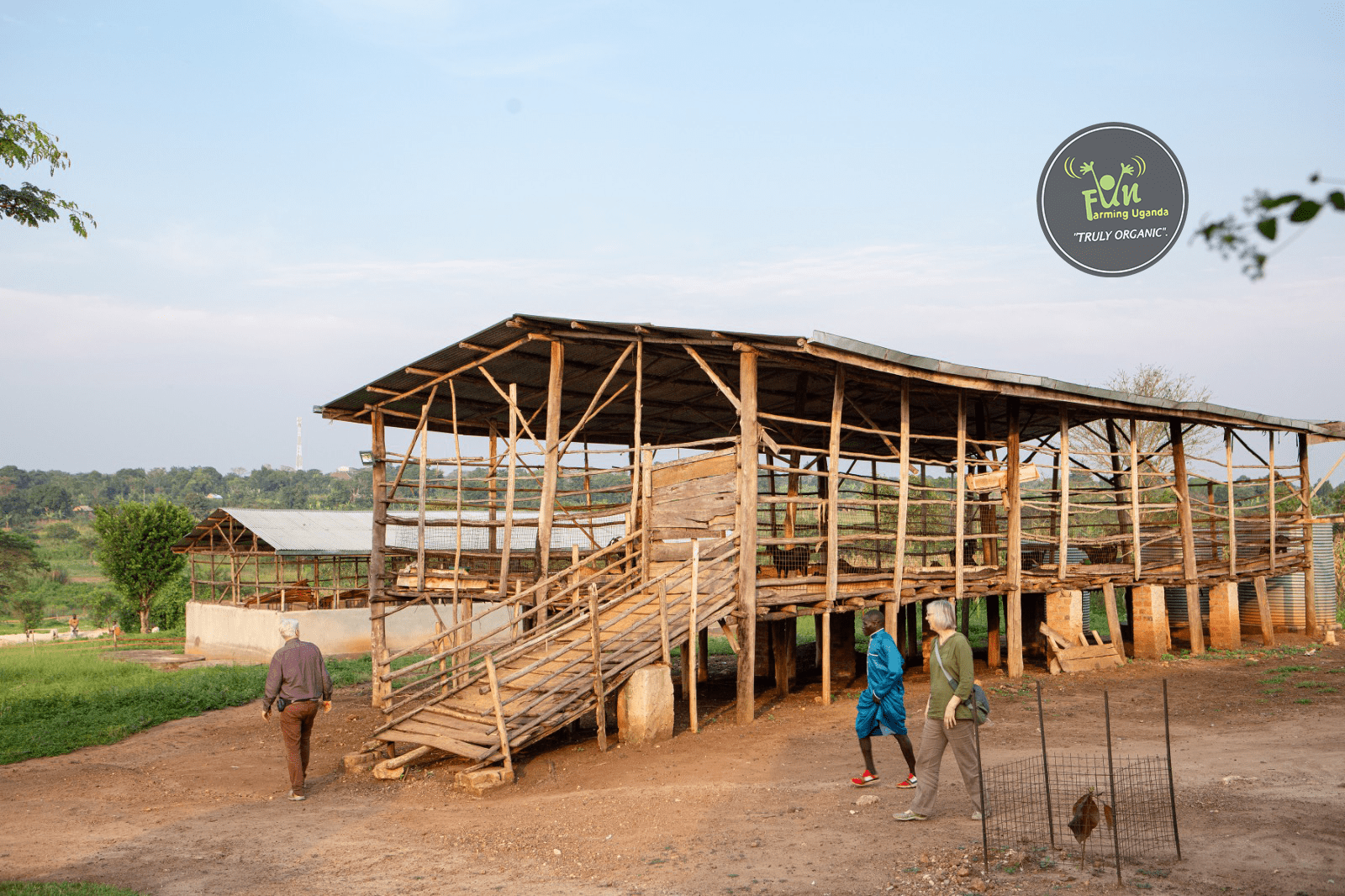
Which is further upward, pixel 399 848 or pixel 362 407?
pixel 362 407

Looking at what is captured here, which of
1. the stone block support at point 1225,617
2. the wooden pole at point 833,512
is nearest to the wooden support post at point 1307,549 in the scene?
the stone block support at point 1225,617

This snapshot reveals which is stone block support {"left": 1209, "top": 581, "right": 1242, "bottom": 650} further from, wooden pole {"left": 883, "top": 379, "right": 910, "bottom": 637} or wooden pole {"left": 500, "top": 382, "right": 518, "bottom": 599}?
wooden pole {"left": 500, "top": 382, "right": 518, "bottom": 599}

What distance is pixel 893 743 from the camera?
1034 centimetres

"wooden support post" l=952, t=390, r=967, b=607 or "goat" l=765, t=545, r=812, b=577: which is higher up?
"wooden support post" l=952, t=390, r=967, b=607

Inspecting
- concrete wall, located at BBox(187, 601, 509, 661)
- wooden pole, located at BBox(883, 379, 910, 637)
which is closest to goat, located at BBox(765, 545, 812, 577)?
wooden pole, located at BBox(883, 379, 910, 637)

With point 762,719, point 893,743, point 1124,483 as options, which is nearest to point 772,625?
point 762,719

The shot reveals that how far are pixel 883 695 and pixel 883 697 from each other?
0.6 inches

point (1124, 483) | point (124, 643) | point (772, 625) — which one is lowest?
point (124, 643)

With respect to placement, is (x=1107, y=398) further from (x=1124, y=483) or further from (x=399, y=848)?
(x=399, y=848)

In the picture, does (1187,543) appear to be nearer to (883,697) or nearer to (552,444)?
(552,444)

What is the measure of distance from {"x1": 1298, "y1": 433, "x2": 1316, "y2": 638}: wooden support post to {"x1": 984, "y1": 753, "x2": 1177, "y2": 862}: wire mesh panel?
1414cm

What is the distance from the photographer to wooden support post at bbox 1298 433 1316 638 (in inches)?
795

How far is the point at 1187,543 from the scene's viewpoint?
17531 mm

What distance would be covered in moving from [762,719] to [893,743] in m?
2.47
